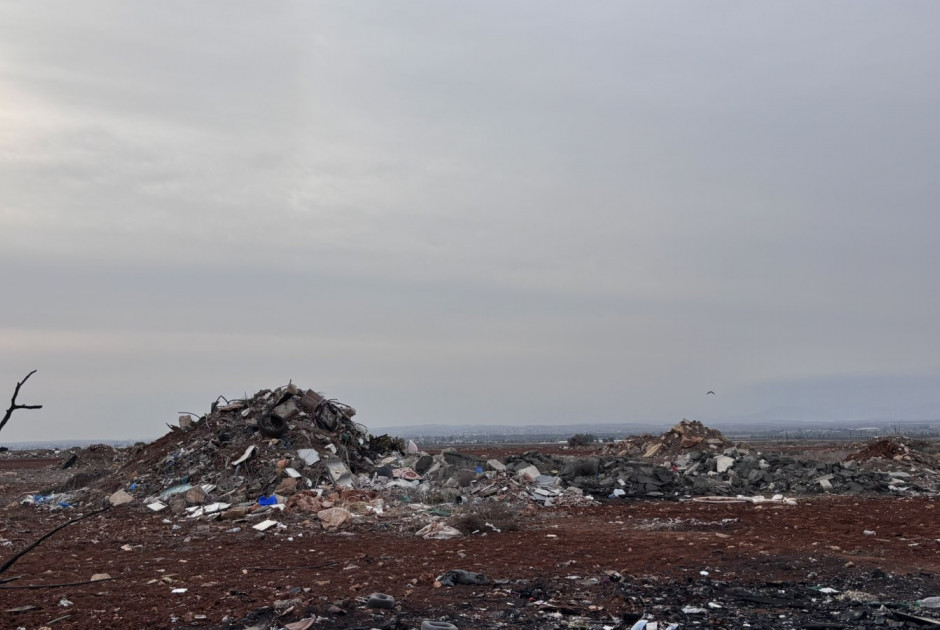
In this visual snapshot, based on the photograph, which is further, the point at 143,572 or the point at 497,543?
the point at 497,543

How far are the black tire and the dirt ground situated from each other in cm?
362

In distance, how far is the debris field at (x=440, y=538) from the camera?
21.6 ft

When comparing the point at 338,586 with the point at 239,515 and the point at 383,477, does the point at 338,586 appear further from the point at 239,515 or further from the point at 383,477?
the point at 383,477

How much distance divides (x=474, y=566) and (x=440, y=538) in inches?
101

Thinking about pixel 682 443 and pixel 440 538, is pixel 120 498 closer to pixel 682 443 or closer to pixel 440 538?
pixel 440 538

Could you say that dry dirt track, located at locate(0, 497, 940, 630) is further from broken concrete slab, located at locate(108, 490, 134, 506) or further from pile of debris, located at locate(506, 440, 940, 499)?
pile of debris, located at locate(506, 440, 940, 499)

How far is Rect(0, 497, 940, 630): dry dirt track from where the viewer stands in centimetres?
659

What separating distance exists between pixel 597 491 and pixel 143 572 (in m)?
10.8

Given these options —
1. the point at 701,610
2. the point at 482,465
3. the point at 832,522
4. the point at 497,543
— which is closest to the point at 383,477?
the point at 482,465

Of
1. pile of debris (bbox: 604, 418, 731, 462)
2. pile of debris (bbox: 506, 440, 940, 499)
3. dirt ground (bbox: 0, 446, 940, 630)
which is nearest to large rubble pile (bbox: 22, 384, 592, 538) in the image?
dirt ground (bbox: 0, 446, 940, 630)

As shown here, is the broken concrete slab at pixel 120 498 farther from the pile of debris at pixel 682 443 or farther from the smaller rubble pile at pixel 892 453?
the smaller rubble pile at pixel 892 453

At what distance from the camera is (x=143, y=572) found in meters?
8.70

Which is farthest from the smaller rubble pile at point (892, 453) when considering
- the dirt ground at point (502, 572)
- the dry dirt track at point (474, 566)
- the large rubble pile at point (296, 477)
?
the large rubble pile at point (296, 477)

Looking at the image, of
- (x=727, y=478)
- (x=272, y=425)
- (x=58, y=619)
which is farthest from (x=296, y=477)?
(x=727, y=478)
